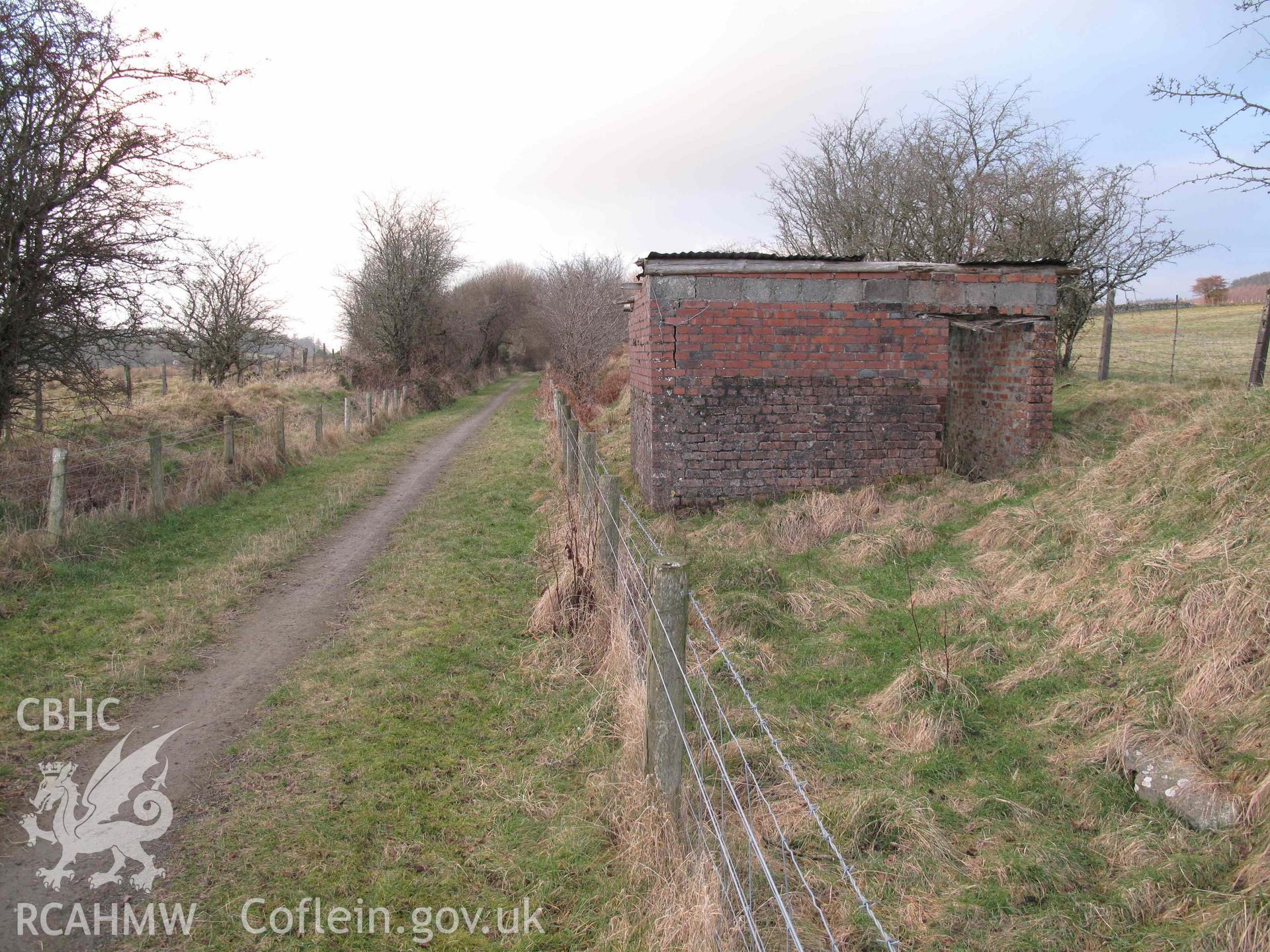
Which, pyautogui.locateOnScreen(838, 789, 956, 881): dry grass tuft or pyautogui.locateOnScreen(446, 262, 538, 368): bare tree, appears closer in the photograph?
pyautogui.locateOnScreen(838, 789, 956, 881): dry grass tuft

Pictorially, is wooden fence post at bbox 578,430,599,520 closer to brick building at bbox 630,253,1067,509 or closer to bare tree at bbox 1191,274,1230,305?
brick building at bbox 630,253,1067,509

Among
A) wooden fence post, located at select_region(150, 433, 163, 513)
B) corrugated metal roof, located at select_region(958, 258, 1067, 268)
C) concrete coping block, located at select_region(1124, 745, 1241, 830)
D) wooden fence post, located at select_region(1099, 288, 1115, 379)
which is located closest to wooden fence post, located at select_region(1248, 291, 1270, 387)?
wooden fence post, located at select_region(1099, 288, 1115, 379)

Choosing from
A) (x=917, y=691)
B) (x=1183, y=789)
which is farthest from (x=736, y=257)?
(x=1183, y=789)

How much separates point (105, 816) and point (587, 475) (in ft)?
16.2

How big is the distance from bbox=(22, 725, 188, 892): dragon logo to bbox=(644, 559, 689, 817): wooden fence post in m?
2.30

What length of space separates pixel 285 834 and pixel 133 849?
0.67 meters

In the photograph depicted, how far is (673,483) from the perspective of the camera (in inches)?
368

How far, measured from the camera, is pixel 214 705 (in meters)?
5.14

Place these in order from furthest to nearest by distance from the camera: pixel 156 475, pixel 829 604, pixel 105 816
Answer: pixel 156 475 → pixel 829 604 → pixel 105 816

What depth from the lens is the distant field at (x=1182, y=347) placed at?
15055 mm

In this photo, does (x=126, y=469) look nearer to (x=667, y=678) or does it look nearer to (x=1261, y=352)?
(x=667, y=678)

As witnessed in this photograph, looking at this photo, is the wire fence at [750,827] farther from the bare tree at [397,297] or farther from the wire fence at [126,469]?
the bare tree at [397,297]

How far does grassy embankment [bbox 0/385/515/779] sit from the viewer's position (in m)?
5.34

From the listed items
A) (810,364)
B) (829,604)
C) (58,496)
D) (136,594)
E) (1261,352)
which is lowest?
(136,594)
